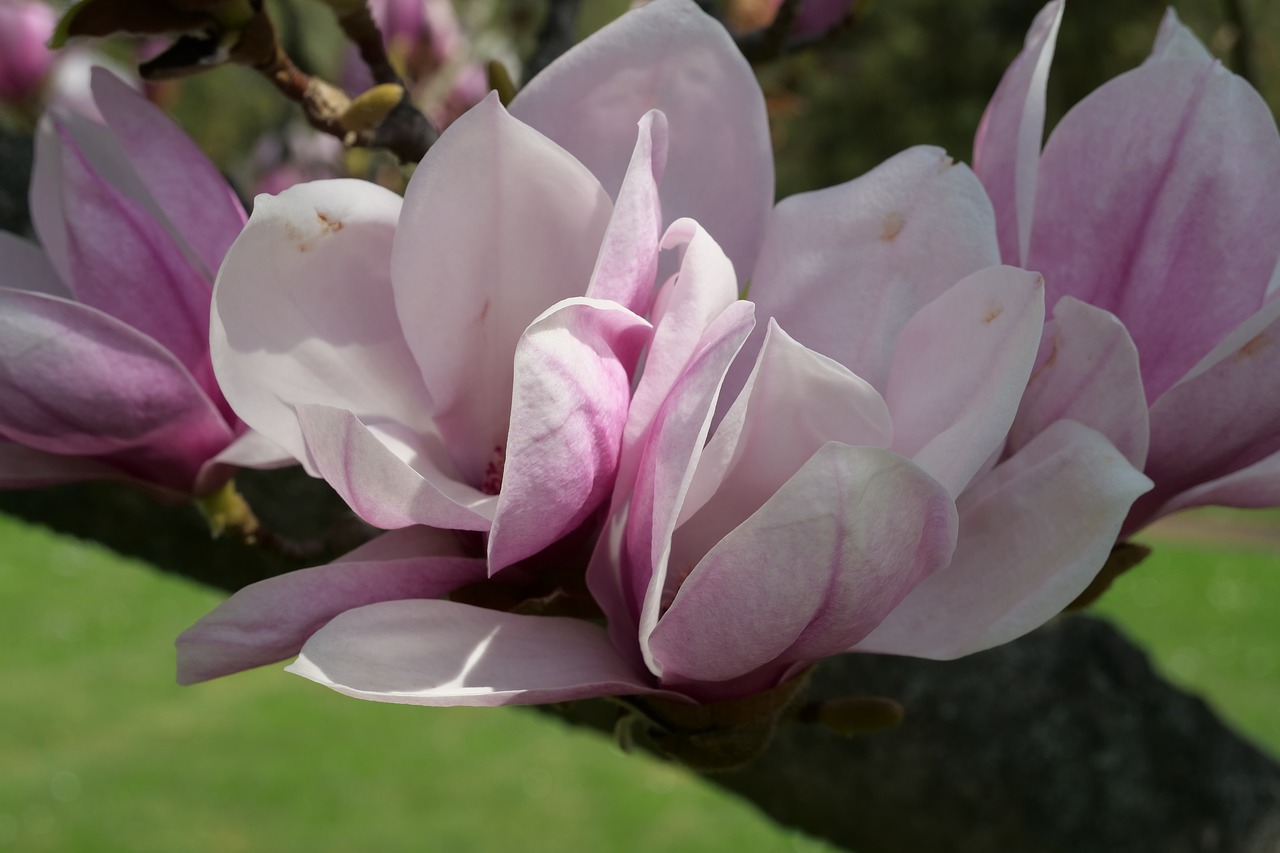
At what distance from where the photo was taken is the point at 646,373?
1.01 ft

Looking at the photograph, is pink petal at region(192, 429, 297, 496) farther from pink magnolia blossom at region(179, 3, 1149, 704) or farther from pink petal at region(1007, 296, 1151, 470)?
pink petal at region(1007, 296, 1151, 470)

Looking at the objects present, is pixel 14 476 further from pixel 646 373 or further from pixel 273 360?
pixel 646 373

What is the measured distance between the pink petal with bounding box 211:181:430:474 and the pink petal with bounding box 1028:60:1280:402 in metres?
0.21

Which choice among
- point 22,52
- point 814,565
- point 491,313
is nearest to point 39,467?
point 491,313

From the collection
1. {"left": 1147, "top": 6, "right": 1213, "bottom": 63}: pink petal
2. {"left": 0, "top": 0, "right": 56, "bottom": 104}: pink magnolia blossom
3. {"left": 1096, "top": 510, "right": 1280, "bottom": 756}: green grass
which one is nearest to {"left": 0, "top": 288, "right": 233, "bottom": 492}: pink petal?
{"left": 1147, "top": 6, "right": 1213, "bottom": 63}: pink petal

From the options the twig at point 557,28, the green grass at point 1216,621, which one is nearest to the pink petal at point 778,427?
the twig at point 557,28

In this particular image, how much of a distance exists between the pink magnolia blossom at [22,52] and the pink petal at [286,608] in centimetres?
146

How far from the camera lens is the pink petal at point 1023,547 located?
30cm

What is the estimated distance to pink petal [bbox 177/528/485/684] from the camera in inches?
12.2

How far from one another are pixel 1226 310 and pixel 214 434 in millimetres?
324

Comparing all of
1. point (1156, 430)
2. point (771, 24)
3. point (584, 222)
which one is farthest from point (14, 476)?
point (771, 24)

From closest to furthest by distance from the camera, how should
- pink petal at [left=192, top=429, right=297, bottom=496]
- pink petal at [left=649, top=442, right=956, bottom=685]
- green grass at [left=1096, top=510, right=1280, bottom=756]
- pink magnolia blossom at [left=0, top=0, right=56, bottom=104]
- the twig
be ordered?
pink petal at [left=649, top=442, right=956, bottom=685] < pink petal at [left=192, top=429, right=297, bottom=496] < the twig < pink magnolia blossom at [left=0, top=0, right=56, bottom=104] < green grass at [left=1096, top=510, right=1280, bottom=756]

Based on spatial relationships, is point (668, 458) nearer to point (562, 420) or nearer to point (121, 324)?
point (562, 420)

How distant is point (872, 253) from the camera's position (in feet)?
1.18
